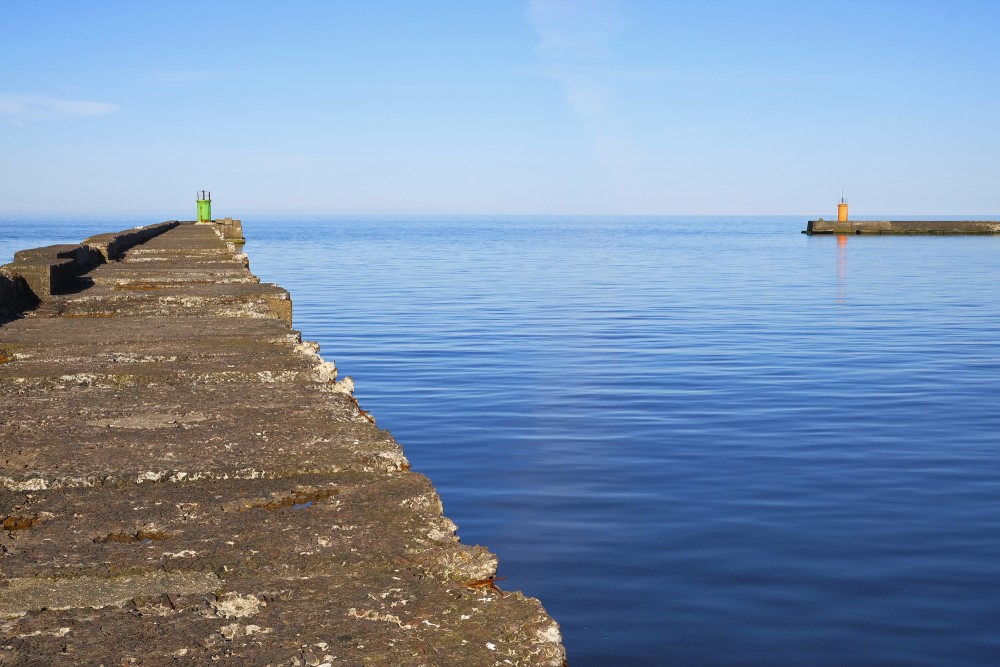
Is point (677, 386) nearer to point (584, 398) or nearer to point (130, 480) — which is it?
point (584, 398)

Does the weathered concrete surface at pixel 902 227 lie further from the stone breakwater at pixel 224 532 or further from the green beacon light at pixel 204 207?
the stone breakwater at pixel 224 532

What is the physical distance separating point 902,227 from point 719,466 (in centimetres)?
7688

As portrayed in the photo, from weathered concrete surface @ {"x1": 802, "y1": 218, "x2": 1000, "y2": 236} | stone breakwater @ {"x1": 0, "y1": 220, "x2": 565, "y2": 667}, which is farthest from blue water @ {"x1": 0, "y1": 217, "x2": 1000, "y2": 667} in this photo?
weathered concrete surface @ {"x1": 802, "y1": 218, "x2": 1000, "y2": 236}

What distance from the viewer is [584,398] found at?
1254 centimetres

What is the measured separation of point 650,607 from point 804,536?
65.4 inches

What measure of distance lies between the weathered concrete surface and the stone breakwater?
259 feet

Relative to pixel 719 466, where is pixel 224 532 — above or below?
above

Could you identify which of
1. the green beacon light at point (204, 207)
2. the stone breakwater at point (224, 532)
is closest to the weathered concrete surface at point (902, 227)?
the green beacon light at point (204, 207)

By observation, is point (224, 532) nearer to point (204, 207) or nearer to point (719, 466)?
point (719, 466)

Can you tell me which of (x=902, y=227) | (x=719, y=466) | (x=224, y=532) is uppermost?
(x=902, y=227)

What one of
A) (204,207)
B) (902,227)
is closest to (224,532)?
(204,207)

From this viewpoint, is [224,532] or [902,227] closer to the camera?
[224,532]

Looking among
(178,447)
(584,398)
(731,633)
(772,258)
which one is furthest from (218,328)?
(772,258)

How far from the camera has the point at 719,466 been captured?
29.2 ft
